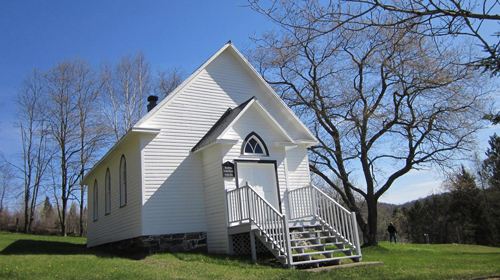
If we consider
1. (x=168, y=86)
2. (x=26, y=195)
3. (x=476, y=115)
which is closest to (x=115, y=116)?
(x=168, y=86)

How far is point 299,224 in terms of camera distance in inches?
464

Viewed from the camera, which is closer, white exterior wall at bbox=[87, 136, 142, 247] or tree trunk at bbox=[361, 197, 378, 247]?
white exterior wall at bbox=[87, 136, 142, 247]

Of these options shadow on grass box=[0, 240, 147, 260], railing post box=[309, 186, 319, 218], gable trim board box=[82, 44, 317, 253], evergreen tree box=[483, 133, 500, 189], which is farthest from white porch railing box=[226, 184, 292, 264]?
evergreen tree box=[483, 133, 500, 189]

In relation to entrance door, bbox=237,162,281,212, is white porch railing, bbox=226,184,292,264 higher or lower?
lower

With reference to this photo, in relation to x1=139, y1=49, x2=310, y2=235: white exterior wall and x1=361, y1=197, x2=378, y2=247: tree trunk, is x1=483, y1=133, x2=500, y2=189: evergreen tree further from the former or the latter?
x1=139, y1=49, x2=310, y2=235: white exterior wall

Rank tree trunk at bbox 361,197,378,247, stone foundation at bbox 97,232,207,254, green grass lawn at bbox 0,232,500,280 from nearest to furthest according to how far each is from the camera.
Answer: green grass lawn at bbox 0,232,500,280
stone foundation at bbox 97,232,207,254
tree trunk at bbox 361,197,378,247

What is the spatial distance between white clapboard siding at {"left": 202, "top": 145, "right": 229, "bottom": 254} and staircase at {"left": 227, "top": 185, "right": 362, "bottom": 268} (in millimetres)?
529

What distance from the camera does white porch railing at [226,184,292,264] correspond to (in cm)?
998

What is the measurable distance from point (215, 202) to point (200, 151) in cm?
191

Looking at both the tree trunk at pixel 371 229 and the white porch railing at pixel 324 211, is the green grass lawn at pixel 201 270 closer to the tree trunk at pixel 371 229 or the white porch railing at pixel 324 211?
the white porch railing at pixel 324 211

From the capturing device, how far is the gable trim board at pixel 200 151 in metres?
12.4

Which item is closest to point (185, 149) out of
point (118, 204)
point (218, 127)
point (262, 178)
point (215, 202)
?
point (218, 127)

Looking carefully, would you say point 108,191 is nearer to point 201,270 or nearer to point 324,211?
point 201,270

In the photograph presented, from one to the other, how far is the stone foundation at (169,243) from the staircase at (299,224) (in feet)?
5.29
